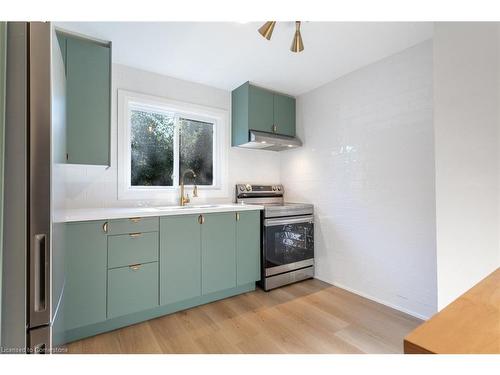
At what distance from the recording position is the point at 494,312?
1.68 ft

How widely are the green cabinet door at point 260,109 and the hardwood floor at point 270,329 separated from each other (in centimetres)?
194

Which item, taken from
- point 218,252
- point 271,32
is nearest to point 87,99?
point 271,32

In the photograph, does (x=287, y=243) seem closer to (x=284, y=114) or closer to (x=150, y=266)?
(x=150, y=266)

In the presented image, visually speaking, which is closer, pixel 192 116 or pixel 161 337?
pixel 161 337

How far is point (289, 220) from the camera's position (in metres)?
2.74

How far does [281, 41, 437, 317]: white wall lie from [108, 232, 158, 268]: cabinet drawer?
6.29 feet

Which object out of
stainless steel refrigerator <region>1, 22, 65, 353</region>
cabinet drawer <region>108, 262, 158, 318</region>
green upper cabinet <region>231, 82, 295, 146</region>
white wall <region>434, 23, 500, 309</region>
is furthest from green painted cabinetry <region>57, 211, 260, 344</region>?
white wall <region>434, 23, 500, 309</region>

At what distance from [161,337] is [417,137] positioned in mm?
2610

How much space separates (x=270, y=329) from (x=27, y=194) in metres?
1.76

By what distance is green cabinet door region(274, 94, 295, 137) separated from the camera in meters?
3.05

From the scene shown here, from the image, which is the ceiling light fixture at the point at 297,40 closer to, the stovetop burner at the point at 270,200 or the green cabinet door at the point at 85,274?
the stovetop burner at the point at 270,200

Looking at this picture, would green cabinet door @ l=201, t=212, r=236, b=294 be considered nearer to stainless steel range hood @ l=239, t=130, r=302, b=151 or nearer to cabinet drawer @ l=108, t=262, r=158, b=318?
cabinet drawer @ l=108, t=262, r=158, b=318
